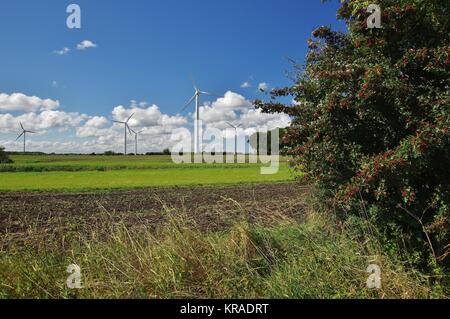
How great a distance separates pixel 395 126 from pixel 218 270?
12.0 feet

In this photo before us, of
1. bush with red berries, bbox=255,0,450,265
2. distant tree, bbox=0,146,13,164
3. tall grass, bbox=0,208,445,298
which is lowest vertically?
tall grass, bbox=0,208,445,298

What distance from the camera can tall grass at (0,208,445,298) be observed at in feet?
16.9

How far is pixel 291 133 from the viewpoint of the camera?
793 cm

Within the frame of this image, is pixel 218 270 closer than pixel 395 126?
Yes

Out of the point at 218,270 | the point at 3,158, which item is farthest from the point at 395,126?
the point at 3,158

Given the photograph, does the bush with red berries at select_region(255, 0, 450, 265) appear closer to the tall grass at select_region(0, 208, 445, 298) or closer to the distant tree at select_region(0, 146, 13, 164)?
the tall grass at select_region(0, 208, 445, 298)

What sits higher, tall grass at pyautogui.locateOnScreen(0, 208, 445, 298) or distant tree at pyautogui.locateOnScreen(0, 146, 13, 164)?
distant tree at pyautogui.locateOnScreen(0, 146, 13, 164)

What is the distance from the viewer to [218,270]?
5.58 metres

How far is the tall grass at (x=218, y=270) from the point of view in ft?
16.9

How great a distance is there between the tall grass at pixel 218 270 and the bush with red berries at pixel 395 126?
2.74ft

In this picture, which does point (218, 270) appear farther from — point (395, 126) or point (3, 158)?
point (3, 158)

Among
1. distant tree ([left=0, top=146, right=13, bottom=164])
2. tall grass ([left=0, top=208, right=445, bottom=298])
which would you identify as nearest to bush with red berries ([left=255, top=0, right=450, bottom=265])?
tall grass ([left=0, top=208, right=445, bottom=298])

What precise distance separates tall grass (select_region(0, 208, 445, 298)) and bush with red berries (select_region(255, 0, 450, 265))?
2.74 feet

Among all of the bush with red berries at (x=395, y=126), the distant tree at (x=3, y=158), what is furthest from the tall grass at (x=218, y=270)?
the distant tree at (x=3, y=158)
